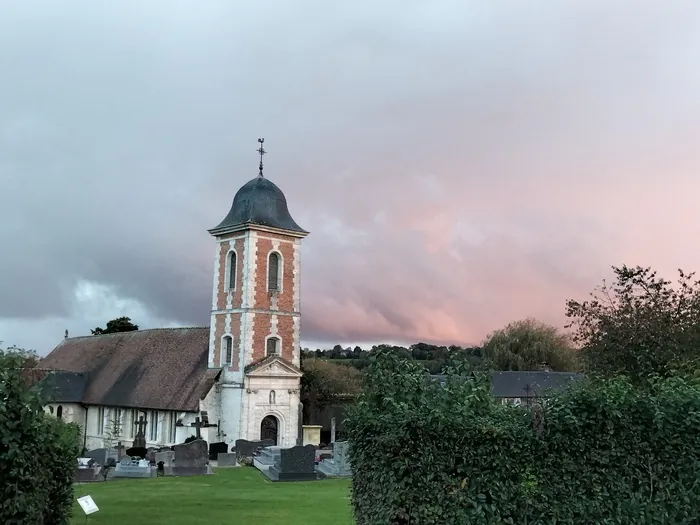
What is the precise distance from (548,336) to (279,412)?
34.4 m

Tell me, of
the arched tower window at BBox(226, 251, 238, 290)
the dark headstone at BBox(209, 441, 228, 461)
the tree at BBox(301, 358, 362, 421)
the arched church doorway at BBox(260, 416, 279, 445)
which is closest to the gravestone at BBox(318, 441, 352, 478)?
the dark headstone at BBox(209, 441, 228, 461)

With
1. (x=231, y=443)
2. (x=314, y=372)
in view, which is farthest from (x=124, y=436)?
(x=314, y=372)

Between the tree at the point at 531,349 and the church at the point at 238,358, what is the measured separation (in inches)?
1083

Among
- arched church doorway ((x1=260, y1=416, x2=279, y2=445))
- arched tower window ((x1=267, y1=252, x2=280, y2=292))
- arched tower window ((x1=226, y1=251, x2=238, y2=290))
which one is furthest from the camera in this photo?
arched tower window ((x1=226, y1=251, x2=238, y2=290))

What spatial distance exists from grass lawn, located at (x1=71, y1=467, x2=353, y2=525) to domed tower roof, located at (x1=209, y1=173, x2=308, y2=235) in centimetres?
1748

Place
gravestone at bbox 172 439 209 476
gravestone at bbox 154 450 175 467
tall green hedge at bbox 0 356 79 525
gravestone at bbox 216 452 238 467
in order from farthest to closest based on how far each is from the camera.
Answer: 1. gravestone at bbox 216 452 238 467
2. gravestone at bbox 154 450 175 467
3. gravestone at bbox 172 439 209 476
4. tall green hedge at bbox 0 356 79 525

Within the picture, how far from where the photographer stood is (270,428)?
37250 millimetres

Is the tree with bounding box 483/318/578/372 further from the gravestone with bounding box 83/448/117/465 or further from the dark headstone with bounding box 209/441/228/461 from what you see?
the gravestone with bounding box 83/448/117/465

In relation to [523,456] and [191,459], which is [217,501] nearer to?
[191,459]

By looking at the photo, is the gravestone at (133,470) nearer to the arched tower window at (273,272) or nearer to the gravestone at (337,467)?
the gravestone at (337,467)

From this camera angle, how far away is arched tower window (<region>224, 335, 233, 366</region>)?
37.8 m

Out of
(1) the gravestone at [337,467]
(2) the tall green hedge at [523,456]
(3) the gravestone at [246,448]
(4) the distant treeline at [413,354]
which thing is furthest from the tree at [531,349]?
Answer: (2) the tall green hedge at [523,456]

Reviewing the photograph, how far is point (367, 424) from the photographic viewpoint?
10.1m

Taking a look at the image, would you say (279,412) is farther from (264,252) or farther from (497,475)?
(497,475)
